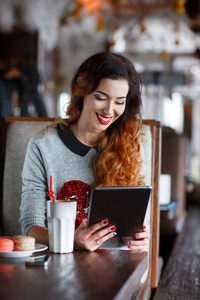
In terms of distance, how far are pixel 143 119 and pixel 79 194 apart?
0.52 meters

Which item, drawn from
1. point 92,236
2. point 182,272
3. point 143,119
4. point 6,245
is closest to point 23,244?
point 6,245

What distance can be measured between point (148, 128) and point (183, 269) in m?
0.74

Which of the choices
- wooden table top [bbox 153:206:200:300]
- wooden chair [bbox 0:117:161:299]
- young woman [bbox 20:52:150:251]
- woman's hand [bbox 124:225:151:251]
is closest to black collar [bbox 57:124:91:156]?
young woman [bbox 20:52:150:251]

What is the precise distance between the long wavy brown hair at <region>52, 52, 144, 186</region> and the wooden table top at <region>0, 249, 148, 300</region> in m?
0.40

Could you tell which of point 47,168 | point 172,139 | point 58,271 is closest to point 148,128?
point 47,168

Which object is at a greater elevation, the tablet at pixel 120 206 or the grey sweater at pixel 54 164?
the grey sweater at pixel 54 164

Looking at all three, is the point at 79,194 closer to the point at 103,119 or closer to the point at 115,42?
the point at 103,119

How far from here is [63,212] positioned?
112 cm

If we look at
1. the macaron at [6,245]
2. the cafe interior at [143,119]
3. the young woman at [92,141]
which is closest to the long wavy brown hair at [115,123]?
the young woman at [92,141]

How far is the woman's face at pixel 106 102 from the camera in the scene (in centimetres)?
141

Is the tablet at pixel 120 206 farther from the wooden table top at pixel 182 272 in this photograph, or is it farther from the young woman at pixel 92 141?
the wooden table top at pixel 182 272

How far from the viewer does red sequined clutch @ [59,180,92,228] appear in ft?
4.81

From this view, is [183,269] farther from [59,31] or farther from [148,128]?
[59,31]

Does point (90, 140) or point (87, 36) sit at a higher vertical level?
point (87, 36)
